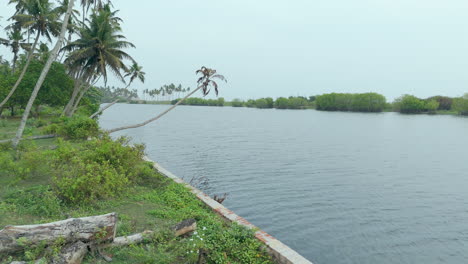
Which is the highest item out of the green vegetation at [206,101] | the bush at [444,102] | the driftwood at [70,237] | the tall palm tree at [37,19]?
the tall palm tree at [37,19]

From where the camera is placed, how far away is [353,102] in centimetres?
10169

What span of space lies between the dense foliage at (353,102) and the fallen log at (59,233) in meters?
105

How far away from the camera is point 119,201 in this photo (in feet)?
24.9

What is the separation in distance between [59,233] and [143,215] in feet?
7.28

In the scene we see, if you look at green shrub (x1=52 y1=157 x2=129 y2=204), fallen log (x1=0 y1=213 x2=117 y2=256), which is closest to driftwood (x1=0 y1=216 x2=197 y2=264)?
fallen log (x1=0 y1=213 x2=117 y2=256)

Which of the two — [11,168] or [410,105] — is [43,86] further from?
[410,105]

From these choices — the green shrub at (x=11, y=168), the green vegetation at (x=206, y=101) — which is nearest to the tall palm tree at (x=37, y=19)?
the green shrub at (x=11, y=168)

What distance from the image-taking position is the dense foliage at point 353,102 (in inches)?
3900

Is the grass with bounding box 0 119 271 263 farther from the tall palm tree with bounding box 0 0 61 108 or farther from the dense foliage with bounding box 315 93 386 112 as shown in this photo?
the dense foliage with bounding box 315 93 386 112

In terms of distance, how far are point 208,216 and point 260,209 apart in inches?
165

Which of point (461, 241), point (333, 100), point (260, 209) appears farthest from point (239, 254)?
point (333, 100)

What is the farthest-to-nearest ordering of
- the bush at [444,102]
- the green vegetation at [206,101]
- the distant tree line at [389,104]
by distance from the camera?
the green vegetation at [206,101], the bush at [444,102], the distant tree line at [389,104]

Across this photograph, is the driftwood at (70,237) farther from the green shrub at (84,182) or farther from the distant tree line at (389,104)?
the distant tree line at (389,104)

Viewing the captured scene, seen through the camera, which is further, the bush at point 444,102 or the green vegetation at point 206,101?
the green vegetation at point 206,101
